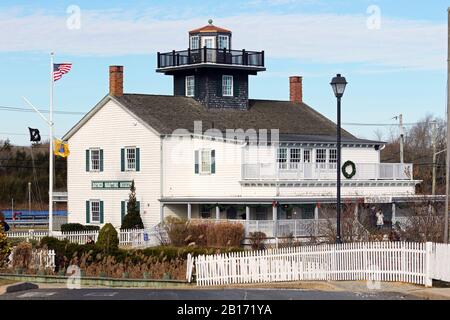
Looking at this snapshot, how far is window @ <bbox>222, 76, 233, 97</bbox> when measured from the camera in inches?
2315

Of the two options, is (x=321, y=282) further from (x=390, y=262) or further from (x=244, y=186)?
(x=244, y=186)

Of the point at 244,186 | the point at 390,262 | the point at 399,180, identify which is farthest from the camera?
the point at 399,180

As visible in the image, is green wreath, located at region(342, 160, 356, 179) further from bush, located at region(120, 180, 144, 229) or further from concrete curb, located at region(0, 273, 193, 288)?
concrete curb, located at region(0, 273, 193, 288)

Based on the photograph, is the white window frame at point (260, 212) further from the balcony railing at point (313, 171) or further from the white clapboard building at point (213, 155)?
the balcony railing at point (313, 171)

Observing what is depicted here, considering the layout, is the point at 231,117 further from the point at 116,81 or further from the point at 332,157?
the point at 116,81

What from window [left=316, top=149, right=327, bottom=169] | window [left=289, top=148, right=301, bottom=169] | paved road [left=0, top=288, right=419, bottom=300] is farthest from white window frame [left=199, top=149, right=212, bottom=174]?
paved road [left=0, top=288, right=419, bottom=300]

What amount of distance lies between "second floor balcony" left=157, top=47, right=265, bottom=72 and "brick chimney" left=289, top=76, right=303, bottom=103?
6.08 meters

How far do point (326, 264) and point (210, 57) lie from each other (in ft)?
97.3

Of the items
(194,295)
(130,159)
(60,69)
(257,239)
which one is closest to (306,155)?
(130,159)

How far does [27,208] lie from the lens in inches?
3364

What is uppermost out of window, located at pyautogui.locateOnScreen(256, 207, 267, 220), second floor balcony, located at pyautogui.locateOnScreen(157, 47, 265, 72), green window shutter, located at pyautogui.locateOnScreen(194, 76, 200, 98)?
second floor balcony, located at pyautogui.locateOnScreen(157, 47, 265, 72)

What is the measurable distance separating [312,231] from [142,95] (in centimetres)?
1610
